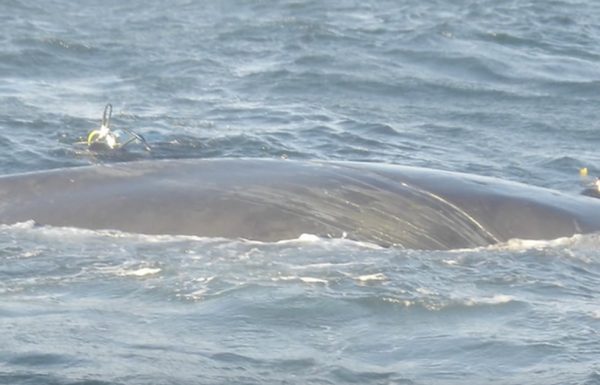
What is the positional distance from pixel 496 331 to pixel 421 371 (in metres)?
0.76

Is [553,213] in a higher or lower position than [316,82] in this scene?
higher

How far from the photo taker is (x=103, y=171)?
30.3ft

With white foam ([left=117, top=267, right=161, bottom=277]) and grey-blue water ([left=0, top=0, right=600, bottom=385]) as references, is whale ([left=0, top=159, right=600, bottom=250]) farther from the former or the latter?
white foam ([left=117, top=267, right=161, bottom=277])

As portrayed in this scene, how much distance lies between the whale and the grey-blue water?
4.1 inches

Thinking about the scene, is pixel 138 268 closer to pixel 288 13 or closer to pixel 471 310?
pixel 471 310

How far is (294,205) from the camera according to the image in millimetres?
8805

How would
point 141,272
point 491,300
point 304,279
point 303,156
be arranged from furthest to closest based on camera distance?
point 303,156, point 141,272, point 304,279, point 491,300

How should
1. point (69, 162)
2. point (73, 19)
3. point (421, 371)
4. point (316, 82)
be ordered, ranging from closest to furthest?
A: point (421, 371) < point (69, 162) < point (316, 82) < point (73, 19)

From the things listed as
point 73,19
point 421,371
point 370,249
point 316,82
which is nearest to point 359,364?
point 421,371

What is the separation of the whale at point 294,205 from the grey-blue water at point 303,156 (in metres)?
0.11

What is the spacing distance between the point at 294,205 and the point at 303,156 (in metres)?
5.21

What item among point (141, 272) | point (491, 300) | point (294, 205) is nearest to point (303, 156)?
point (294, 205)

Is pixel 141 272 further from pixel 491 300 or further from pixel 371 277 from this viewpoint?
pixel 491 300

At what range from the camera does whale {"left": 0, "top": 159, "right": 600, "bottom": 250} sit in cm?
869
